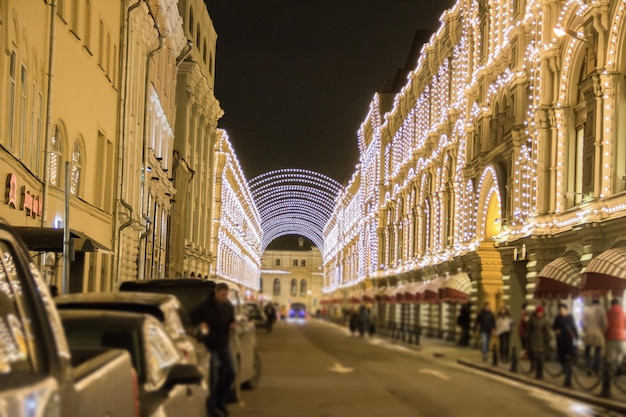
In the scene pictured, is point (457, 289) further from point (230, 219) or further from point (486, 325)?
point (230, 219)

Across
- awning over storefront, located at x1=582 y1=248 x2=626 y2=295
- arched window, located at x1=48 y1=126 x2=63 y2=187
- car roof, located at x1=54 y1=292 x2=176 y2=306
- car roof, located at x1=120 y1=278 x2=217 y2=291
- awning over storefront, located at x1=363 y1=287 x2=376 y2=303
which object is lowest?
awning over storefront, located at x1=363 y1=287 x2=376 y2=303

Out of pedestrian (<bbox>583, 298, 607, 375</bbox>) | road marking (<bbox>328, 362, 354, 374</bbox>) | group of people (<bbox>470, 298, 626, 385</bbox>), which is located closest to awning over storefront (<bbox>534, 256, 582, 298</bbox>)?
group of people (<bbox>470, 298, 626, 385</bbox>)

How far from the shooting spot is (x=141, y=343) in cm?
735

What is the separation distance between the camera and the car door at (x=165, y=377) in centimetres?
686

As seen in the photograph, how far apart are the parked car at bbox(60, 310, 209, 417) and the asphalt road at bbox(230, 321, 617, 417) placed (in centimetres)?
660

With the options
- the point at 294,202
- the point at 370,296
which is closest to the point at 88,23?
the point at 370,296

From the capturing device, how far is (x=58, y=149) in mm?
24766

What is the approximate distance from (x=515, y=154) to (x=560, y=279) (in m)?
7.98

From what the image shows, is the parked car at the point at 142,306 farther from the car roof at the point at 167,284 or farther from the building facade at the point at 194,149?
the building facade at the point at 194,149

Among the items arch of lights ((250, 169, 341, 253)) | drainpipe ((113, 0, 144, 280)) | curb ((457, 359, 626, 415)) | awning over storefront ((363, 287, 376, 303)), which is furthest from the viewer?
arch of lights ((250, 169, 341, 253))

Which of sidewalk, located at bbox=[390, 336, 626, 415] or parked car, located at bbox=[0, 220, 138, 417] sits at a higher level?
parked car, located at bbox=[0, 220, 138, 417]

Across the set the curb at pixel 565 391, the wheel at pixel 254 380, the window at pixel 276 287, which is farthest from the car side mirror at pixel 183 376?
the window at pixel 276 287

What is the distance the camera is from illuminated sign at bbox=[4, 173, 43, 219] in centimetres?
1831

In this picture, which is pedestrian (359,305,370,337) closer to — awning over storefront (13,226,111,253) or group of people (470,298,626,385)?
group of people (470,298,626,385)
